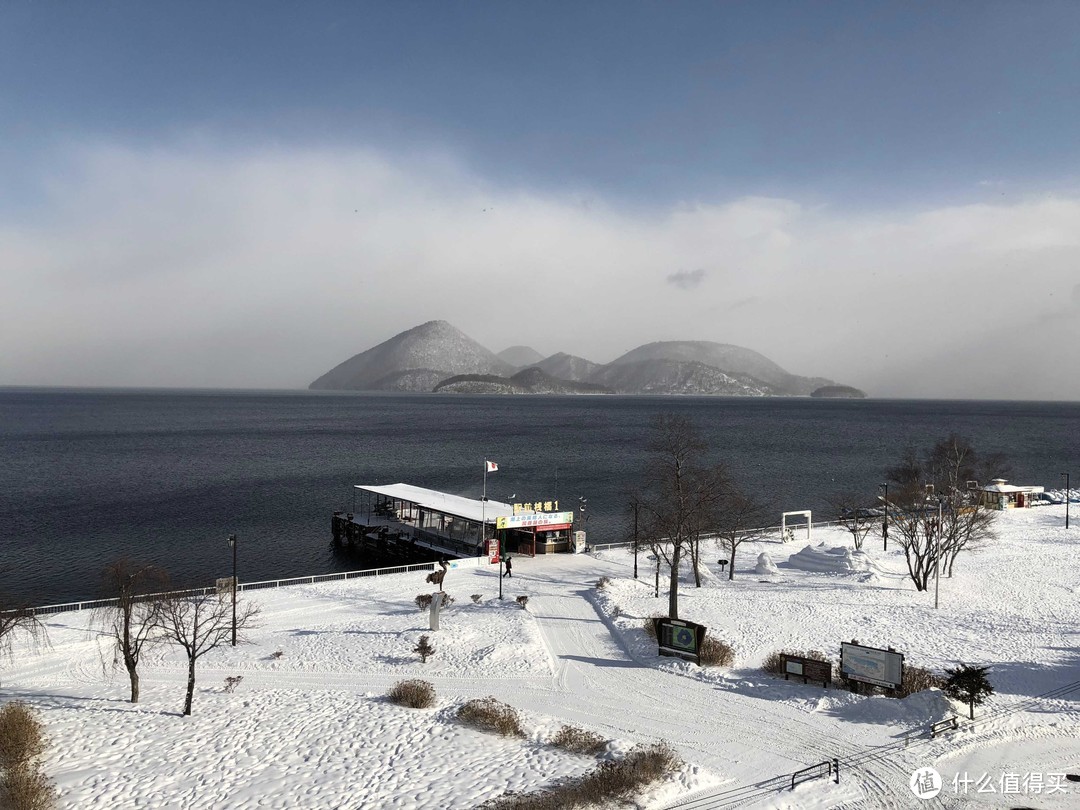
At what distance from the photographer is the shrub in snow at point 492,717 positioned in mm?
18547

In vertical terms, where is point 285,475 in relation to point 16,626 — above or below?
below

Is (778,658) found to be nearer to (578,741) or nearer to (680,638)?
(680,638)

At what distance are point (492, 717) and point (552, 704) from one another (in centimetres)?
242

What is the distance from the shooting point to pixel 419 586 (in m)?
37.5

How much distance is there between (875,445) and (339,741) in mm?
143702

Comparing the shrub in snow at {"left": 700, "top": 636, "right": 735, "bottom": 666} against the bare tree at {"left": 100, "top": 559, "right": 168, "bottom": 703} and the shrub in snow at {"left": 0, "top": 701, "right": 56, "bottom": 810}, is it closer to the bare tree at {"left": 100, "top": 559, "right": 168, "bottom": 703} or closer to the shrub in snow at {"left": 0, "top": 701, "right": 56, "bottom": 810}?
the bare tree at {"left": 100, "top": 559, "right": 168, "bottom": 703}

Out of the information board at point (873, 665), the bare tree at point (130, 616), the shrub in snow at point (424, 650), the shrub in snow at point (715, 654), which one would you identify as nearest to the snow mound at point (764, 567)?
the shrub in snow at point (715, 654)

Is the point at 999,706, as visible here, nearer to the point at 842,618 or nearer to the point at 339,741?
the point at 842,618

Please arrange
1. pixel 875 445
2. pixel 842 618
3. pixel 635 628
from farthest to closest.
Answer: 1. pixel 875 445
2. pixel 842 618
3. pixel 635 628

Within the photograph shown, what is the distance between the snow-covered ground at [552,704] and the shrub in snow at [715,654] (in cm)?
50

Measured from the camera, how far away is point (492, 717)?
747 inches

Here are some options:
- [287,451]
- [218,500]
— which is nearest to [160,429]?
[287,451]

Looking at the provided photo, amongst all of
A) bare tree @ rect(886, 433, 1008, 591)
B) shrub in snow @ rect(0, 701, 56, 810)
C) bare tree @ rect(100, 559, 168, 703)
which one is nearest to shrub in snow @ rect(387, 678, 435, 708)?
bare tree @ rect(100, 559, 168, 703)

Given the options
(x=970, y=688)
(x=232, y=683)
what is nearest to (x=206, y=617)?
(x=232, y=683)
